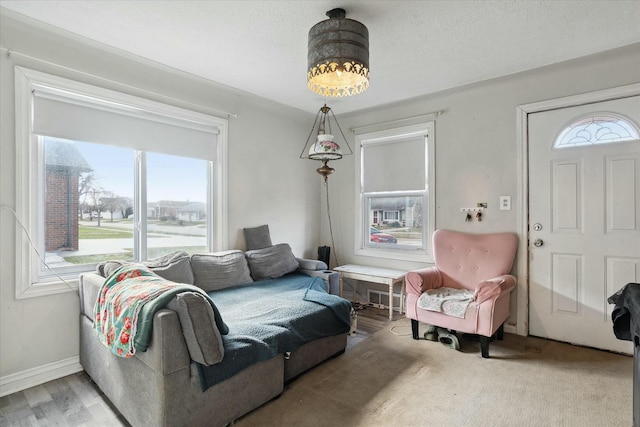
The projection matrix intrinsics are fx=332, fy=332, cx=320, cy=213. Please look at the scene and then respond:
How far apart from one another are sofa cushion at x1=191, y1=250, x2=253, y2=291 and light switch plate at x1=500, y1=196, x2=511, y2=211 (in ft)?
8.78

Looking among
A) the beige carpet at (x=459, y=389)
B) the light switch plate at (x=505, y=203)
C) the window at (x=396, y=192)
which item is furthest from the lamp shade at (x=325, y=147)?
the beige carpet at (x=459, y=389)

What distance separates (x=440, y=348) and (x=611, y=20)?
9.05 ft

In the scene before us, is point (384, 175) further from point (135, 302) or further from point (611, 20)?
point (135, 302)

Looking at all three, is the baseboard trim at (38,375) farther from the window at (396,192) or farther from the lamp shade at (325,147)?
the window at (396,192)

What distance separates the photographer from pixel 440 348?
2939mm

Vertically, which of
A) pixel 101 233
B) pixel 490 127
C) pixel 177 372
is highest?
pixel 490 127

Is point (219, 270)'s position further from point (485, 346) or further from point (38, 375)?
point (485, 346)

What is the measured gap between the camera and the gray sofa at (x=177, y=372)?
5.35ft

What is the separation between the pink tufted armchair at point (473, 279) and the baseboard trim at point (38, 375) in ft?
9.28

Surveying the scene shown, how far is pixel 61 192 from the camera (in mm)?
2588

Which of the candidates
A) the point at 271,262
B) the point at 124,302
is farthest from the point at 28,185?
the point at 271,262

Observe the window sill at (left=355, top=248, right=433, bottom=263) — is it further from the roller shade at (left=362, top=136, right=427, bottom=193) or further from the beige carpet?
the beige carpet

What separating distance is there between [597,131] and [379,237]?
245 centimetres

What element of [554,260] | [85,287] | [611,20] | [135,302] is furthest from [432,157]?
[85,287]
